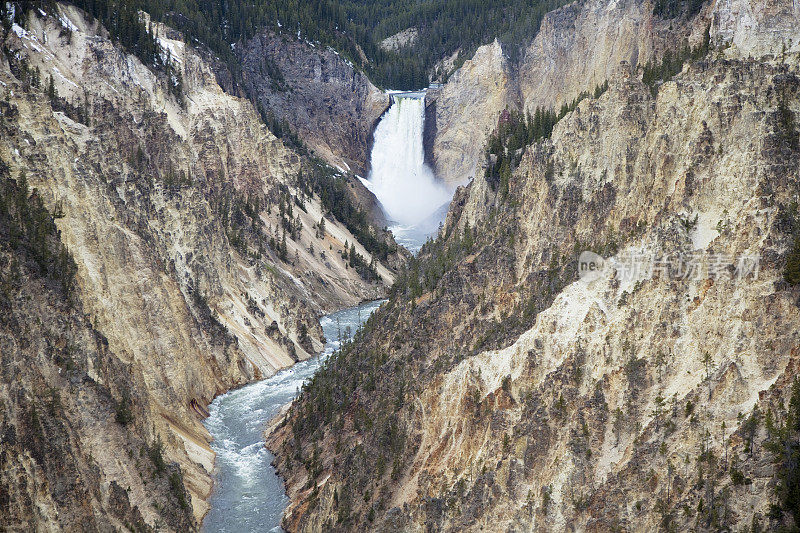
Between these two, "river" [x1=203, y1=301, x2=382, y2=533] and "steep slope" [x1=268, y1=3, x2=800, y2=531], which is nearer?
"steep slope" [x1=268, y1=3, x2=800, y2=531]

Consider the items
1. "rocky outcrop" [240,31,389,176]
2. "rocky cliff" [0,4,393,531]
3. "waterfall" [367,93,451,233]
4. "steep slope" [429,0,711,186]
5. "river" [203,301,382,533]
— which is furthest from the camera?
"rocky outcrop" [240,31,389,176]

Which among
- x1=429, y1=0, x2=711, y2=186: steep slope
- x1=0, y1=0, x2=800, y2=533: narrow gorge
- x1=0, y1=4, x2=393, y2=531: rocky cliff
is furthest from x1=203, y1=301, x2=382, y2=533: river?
x1=429, y1=0, x2=711, y2=186: steep slope

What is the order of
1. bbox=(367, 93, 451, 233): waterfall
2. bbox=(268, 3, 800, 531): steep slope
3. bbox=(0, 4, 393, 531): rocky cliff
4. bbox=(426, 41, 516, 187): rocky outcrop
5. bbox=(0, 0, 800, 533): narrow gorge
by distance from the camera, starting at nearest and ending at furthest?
1. bbox=(268, 3, 800, 531): steep slope
2. bbox=(0, 0, 800, 533): narrow gorge
3. bbox=(0, 4, 393, 531): rocky cliff
4. bbox=(426, 41, 516, 187): rocky outcrop
5. bbox=(367, 93, 451, 233): waterfall

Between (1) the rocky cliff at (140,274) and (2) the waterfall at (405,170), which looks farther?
(2) the waterfall at (405,170)

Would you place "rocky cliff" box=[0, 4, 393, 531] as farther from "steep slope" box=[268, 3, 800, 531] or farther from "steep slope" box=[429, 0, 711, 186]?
"steep slope" box=[429, 0, 711, 186]

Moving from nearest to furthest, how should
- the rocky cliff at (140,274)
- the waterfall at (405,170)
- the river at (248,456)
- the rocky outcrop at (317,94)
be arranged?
the rocky cliff at (140,274) < the river at (248,456) < the waterfall at (405,170) < the rocky outcrop at (317,94)

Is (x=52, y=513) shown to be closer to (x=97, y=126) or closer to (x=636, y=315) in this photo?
(x=636, y=315)

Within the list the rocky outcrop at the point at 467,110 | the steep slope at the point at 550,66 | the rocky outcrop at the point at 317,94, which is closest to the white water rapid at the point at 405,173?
the rocky outcrop at the point at 317,94

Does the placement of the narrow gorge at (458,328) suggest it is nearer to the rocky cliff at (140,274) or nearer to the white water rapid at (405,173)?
the rocky cliff at (140,274)
